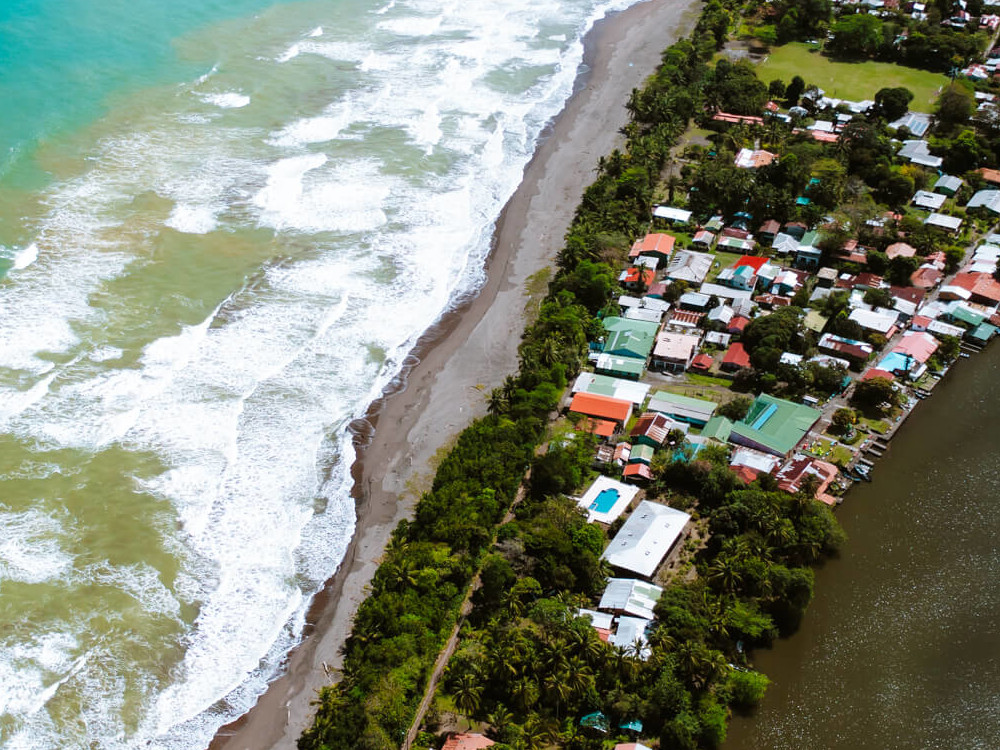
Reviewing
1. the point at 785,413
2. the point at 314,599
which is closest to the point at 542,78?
the point at 785,413

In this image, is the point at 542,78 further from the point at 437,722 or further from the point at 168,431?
the point at 437,722

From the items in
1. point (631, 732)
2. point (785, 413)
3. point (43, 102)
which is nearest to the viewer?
point (631, 732)

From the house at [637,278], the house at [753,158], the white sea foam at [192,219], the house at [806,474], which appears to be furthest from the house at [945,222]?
the white sea foam at [192,219]

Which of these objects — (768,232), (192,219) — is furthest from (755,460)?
(192,219)

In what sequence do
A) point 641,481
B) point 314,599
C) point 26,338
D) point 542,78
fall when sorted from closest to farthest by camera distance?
point 314,599, point 641,481, point 26,338, point 542,78

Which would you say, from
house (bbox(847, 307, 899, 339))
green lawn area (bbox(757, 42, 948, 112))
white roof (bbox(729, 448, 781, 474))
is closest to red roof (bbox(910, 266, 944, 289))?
house (bbox(847, 307, 899, 339))

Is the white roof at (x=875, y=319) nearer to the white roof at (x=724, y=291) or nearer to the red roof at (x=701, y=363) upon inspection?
the white roof at (x=724, y=291)

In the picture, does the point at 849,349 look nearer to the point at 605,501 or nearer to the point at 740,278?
the point at 740,278
